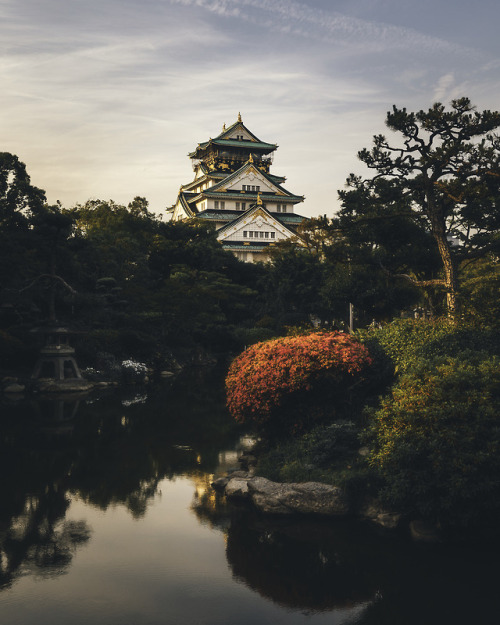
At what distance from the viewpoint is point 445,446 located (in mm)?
9234

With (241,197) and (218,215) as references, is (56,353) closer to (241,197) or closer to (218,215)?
(218,215)

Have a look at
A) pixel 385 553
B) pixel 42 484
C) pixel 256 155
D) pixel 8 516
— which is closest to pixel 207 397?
pixel 42 484

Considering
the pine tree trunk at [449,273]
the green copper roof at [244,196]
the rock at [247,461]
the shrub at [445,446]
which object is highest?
the green copper roof at [244,196]

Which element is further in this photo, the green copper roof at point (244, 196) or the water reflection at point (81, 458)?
the green copper roof at point (244, 196)

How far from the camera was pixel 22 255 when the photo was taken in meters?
26.1

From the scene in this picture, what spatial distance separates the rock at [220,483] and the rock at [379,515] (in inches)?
127

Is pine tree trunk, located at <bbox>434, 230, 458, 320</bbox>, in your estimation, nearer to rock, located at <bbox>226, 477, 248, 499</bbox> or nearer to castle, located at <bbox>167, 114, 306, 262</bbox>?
rock, located at <bbox>226, 477, 248, 499</bbox>

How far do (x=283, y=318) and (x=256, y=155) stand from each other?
37.7m

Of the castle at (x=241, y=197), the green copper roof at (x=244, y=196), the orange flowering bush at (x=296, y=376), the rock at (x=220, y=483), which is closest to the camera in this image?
the rock at (x=220, y=483)

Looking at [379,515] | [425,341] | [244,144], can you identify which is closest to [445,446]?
[379,515]

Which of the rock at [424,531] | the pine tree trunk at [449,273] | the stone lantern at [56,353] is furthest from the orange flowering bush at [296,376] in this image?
the stone lantern at [56,353]

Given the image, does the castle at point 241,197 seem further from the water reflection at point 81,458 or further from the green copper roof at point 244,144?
the water reflection at point 81,458

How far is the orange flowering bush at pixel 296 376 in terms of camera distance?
12.9m

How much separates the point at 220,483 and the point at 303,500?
2514 millimetres
